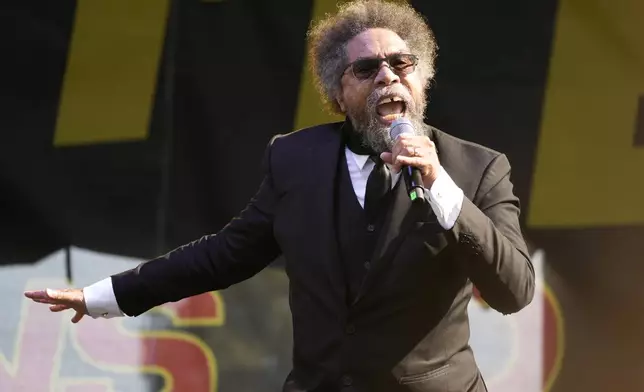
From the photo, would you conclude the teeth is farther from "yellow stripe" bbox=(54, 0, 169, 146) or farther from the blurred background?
"yellow stripe" bbox=(54, 0, 169, 146)

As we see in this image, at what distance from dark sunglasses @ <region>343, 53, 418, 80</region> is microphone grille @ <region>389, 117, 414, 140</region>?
0.61 feet

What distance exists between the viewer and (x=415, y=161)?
134 centimetres

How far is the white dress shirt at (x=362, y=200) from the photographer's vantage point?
4.63 ft

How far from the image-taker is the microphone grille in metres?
1.50

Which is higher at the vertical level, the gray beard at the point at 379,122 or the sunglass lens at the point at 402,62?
the sunglass lens at the point at 402,62

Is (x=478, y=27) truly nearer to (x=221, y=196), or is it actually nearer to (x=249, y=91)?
(x=249, y=91)

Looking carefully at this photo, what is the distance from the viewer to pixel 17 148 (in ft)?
9.87

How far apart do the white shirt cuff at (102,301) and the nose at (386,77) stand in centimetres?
82

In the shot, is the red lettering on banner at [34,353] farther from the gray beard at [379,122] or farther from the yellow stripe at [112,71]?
the gray beard at [379,122]

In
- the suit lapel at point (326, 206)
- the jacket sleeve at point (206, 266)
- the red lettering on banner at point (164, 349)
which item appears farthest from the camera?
the red lettering on banner at point (164, 349)

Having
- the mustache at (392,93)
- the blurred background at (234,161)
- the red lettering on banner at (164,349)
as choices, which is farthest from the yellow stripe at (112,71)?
the mustache at (392,93)

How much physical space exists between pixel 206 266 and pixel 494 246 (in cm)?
75

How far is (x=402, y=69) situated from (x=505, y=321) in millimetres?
1602

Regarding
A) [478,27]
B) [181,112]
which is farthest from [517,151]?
[181,112]
